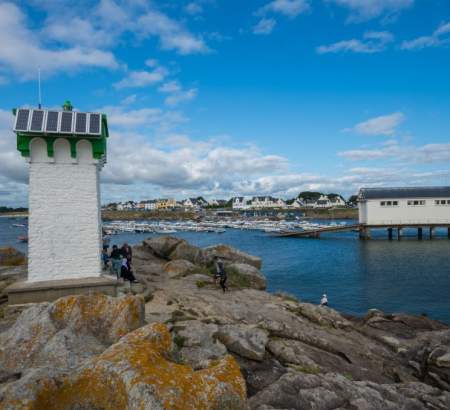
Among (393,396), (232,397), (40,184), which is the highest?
(40,184)

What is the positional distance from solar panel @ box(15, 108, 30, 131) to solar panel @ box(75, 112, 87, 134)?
1.40 metres

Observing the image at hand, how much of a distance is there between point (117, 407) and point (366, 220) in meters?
63.0

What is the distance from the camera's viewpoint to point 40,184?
1116cm

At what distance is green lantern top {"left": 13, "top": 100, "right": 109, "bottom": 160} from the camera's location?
10859 millimetres

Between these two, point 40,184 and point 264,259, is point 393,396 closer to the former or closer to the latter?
point 40,184

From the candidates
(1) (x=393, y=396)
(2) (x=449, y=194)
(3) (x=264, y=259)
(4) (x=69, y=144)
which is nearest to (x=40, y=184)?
(4) (x=69, y=144)

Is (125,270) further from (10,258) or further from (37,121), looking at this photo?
(10,258)

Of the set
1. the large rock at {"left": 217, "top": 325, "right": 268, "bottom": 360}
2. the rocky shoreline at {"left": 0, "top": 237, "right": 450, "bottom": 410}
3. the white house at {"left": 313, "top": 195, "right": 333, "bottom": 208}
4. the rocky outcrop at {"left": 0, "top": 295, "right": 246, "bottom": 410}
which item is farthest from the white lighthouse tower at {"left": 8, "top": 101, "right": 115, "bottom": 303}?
the white house at {"left": 313, "top": 195, "right": 333, "bottom": 208}

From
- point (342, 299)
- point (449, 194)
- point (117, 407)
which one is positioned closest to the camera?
point (117, 407)

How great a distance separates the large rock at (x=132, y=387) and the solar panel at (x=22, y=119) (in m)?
8.69

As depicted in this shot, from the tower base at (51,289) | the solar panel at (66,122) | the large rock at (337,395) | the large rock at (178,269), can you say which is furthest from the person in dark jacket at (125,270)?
the large rock at (337,395)

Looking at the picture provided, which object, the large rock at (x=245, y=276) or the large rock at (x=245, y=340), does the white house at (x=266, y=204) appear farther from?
the large rock at (x=245, y=340)

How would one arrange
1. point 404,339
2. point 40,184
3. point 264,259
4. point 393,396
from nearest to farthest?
1. point 393,396
2. point 40,184
3. point 404,339
4. point 264,259

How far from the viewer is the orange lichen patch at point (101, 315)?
716 cm
